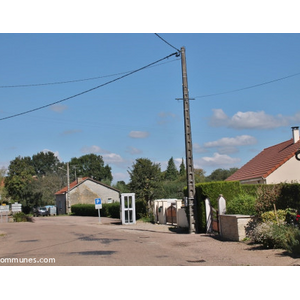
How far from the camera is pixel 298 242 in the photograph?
33.8 ft

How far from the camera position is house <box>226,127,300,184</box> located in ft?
91.1

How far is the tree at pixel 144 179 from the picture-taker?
3253cm

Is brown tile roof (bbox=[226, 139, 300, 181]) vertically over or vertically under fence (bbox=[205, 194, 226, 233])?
over

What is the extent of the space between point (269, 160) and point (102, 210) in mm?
22565

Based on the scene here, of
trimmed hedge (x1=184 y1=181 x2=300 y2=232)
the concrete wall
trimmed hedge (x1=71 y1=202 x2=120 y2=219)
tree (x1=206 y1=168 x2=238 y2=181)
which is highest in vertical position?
tree (x1=206 y1=168 x2=238 y2=181)

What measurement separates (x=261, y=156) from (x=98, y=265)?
28118 millimetres

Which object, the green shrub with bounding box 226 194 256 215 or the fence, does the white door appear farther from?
the green shrub with bounding box 226 194 256 215

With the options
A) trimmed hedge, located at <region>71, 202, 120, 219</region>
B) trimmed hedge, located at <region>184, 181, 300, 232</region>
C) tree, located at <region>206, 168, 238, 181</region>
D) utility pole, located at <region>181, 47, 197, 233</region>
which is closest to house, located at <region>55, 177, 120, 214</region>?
trimmed hedge, located at <region>71, 202, 120, 219</region>

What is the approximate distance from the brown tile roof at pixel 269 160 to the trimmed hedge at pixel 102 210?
13.5m

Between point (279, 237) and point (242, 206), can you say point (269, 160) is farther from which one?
point (279, 237)

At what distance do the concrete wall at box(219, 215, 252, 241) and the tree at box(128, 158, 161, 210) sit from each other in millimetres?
16923

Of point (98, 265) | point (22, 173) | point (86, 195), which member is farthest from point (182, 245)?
point (22, 173)

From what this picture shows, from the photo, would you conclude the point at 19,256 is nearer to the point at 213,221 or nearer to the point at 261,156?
the point at 213,221

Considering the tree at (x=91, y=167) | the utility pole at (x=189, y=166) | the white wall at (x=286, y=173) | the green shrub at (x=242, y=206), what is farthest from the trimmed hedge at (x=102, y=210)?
the tree at (x=91, y=167)
